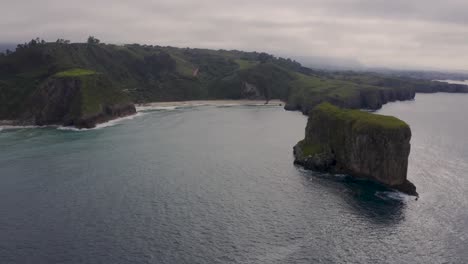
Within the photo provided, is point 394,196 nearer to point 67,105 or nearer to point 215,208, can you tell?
point 215,208

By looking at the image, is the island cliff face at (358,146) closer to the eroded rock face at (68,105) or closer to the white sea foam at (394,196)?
the white sea foam at (394,196)

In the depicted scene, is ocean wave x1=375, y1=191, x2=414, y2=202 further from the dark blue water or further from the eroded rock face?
the eroded rock face

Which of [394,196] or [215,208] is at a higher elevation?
[394,196]

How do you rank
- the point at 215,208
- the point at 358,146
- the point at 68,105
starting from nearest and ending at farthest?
the point at 215,208, the point at 358,146, the point at 68,105

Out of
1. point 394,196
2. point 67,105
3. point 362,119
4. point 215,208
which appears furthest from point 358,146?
point 67,105

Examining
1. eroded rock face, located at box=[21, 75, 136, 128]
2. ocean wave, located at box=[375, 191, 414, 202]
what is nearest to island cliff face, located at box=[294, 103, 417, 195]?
ocean wave, located at box=[375, 191, 414, 202]

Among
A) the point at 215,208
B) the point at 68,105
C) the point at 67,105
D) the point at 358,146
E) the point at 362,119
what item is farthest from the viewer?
the point at 67,105
